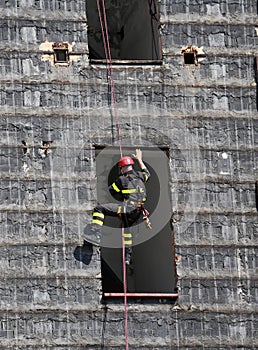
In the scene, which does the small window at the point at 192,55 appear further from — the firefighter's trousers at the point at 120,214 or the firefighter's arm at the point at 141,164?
the firefighter's trousers at the point at 120,214

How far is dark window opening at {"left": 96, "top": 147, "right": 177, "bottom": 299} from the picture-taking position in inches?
1432

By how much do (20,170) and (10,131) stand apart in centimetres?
73

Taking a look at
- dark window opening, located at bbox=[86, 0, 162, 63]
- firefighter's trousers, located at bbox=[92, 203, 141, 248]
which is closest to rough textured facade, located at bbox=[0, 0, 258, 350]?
firefighter's trousers, located at bbox=[92, 203, 141, 248]

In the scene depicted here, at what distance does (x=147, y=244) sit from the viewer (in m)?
39.5

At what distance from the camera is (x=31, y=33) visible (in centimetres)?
3650

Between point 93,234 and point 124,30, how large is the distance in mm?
6822

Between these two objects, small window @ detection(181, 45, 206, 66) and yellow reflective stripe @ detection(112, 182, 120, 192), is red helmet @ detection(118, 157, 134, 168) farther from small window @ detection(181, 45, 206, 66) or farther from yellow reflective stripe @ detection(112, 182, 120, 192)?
small window @ detection(181, 45, 206, 66)

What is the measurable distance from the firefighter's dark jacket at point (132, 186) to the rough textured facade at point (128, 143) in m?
0.53

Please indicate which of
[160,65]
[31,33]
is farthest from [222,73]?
[31,33]

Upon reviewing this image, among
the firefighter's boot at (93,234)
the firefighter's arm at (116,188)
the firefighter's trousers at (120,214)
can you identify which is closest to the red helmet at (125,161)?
the firefighter's arm at (116,188)

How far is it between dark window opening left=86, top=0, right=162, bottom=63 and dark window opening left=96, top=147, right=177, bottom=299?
2332 mm

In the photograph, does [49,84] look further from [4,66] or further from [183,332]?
[183,332]

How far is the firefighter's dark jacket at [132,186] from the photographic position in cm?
3597

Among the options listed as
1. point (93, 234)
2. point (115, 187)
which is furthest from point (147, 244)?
point (93, 234)
